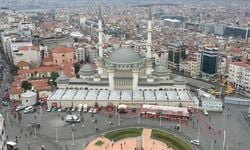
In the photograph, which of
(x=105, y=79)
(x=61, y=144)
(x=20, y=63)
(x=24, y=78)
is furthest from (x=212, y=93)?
(x=20, y=63)

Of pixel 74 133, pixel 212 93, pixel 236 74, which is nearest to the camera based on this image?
pixel 74 133

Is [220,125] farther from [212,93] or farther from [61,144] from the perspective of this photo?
[61,144]

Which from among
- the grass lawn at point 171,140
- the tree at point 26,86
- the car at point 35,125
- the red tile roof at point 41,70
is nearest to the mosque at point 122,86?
the tree at point 26,86

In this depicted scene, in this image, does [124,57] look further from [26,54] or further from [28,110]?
[26,54]

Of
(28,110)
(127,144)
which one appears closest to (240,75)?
(127,144)

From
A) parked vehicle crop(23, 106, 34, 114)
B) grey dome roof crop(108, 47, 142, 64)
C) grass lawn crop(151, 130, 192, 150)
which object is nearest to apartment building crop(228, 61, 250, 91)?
grey dome roof crop(108, 47, 142, 64)
